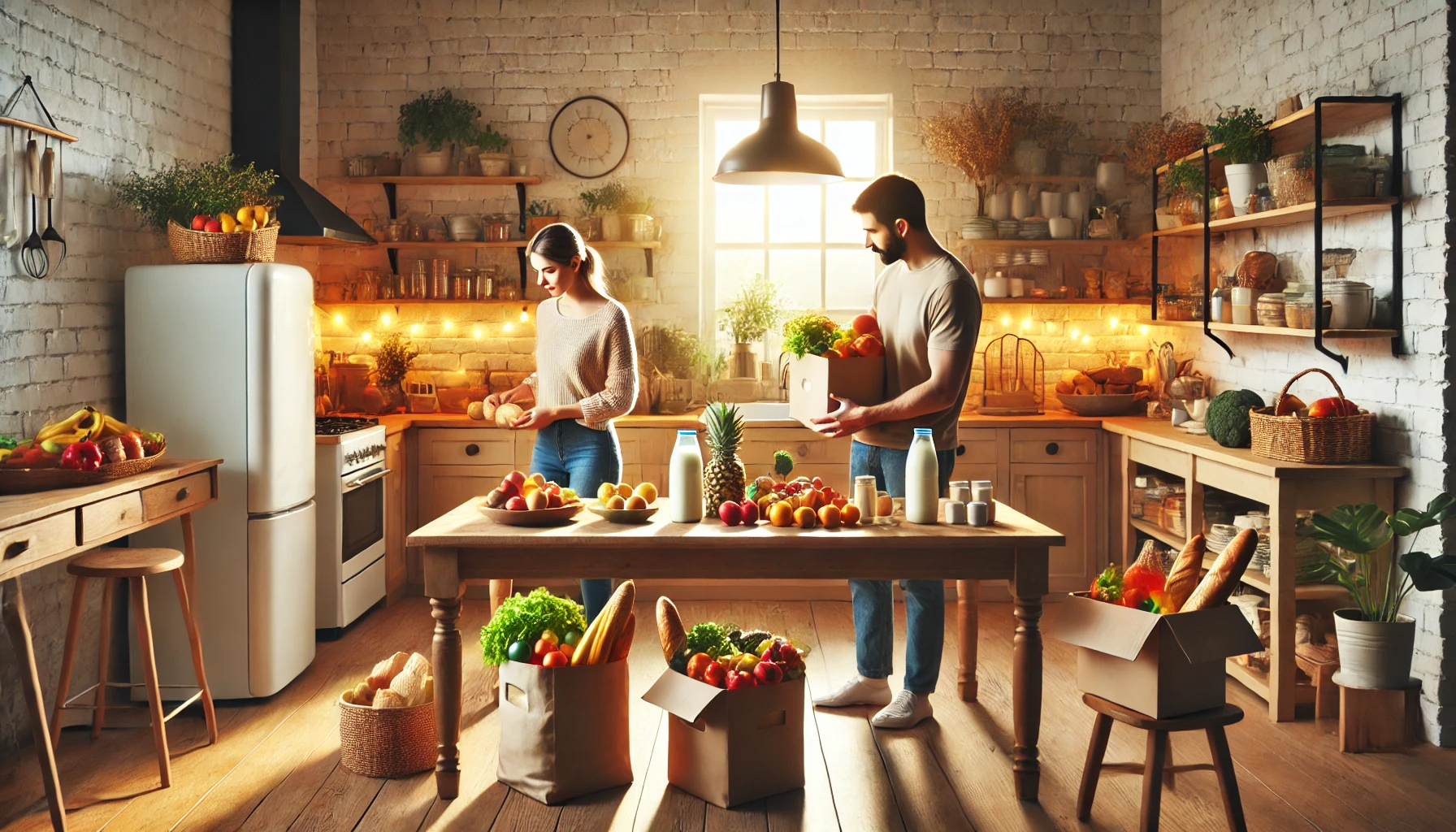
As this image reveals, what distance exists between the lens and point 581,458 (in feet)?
13.2

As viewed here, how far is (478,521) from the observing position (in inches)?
130

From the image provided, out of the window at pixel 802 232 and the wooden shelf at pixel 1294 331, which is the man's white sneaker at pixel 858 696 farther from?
the window at pixel 802 232

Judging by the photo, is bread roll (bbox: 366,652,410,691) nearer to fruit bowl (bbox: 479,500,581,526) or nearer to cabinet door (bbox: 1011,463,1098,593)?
fruit bowl (bbox: 479,500,581,526)

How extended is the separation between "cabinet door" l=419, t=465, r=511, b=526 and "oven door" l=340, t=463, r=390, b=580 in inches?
13.0

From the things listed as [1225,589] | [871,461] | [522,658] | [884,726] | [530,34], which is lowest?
[884,726]

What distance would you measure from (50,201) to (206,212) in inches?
20.9

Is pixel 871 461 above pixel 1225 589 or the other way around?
above

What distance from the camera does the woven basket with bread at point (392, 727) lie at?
3.45m

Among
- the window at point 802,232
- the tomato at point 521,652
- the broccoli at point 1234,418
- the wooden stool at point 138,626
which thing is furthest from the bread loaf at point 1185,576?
the window at point 802,232

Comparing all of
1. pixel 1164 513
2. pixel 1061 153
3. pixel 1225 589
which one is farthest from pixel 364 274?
pixel 1225 589

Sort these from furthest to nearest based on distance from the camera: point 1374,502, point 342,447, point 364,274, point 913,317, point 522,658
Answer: point 364,274, point 342,447, point 1374,502, point 913,317, point 522,658

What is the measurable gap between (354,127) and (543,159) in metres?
1.04

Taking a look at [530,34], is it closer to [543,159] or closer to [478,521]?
[543,159]

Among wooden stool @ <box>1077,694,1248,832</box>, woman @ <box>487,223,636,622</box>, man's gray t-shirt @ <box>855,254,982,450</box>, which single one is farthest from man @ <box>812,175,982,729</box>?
wooden stool @ <box>1077,694,1248,832</box>
